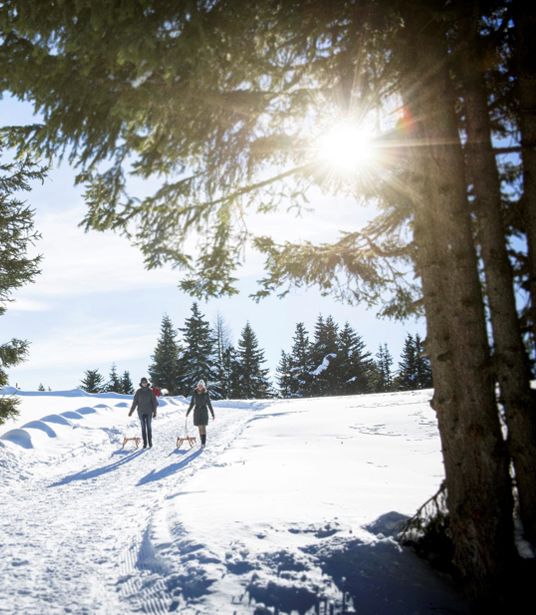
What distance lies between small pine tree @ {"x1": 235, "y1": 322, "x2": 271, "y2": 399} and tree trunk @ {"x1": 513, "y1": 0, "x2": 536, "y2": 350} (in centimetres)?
4813

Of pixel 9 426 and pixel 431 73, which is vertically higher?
pixel 431 73

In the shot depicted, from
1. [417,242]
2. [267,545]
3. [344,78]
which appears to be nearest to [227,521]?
[267,545]

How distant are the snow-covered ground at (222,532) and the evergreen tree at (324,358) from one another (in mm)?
36963

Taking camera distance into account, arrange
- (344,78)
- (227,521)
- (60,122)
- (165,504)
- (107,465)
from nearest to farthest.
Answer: (60,122) → (344,78) → (227,521) → (165,504) → (107,465)

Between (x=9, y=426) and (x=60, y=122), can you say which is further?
(x=9, y=426)

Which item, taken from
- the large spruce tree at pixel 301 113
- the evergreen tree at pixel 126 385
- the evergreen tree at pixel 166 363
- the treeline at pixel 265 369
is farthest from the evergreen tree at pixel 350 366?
the large spruce tree at pixel 301 113

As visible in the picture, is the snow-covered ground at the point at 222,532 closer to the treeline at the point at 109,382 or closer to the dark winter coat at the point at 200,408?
the dark winter coat at the point at 200,408

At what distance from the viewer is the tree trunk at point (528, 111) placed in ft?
13.2

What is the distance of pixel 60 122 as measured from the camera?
3969 mm

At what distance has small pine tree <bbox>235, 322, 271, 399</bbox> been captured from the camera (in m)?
51.0

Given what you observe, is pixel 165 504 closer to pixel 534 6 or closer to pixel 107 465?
pixel 107 465

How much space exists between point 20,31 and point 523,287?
5546mm

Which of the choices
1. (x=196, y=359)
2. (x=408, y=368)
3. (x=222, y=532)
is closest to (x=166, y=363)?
(x=196, y=359)

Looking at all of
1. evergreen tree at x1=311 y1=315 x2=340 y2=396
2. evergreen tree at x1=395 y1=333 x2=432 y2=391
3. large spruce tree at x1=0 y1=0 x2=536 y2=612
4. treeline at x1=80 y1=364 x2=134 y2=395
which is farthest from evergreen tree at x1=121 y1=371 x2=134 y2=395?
large spruce tree at x1=0 y1=0 x2=536 y2=612
